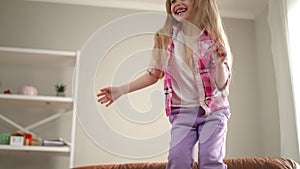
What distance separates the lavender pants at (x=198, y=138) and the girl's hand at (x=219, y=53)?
0.15m

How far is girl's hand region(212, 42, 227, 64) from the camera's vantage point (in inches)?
39.2

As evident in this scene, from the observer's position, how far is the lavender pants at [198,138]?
1060mm

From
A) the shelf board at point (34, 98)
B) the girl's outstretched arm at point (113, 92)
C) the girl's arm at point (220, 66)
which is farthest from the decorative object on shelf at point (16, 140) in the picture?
the girl's arm at point (220, 66)

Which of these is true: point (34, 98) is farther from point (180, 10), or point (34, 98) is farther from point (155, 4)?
point (180, 10)

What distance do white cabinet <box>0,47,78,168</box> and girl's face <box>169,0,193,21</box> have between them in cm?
125

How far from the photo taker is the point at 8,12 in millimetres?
2609

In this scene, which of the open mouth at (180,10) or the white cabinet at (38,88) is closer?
the open mouth at (180,10)

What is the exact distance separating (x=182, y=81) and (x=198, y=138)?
174mm

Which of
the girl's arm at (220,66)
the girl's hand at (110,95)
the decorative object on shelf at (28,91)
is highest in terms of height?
the decorative object on shelf at (28,91)

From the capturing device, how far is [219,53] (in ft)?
3.31

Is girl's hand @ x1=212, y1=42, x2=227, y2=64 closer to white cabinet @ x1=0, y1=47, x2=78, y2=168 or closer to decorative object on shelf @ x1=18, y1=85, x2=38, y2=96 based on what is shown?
white cabinet @ x1=0, y1=47, x2=78, y2=168

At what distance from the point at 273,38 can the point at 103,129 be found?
65.6 inches

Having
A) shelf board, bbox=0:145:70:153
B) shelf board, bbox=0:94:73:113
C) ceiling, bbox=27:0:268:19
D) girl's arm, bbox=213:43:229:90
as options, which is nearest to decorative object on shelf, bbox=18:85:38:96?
shelf board, bbox=0:94:73:113

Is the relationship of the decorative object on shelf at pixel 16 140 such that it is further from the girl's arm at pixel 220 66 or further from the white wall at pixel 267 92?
the white wall at pixel 267 92
